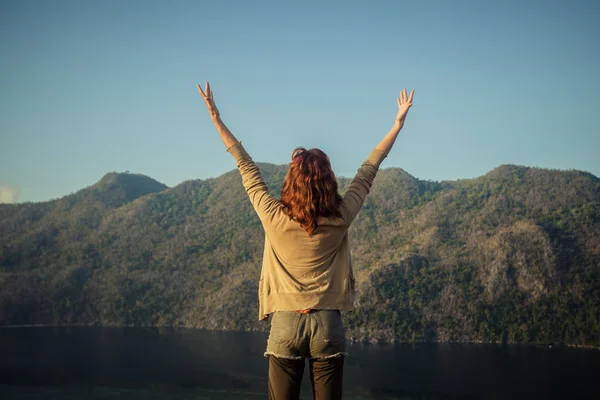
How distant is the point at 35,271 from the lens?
94.3ft

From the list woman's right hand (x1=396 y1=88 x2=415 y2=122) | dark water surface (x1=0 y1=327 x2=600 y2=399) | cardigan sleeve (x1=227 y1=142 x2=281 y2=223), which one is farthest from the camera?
dark water surface (x1=0 y1=327 x2=600 y2=399)

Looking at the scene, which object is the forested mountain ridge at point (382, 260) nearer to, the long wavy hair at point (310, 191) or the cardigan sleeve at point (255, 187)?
the cardigan sleeve at point (255, 187)

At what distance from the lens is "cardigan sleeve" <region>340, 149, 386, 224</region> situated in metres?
2.40

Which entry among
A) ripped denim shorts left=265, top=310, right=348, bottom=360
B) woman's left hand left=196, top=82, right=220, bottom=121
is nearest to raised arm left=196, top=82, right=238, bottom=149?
woman's left hand left=196, top=82, right=220, bottom=121

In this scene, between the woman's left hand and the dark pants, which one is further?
the woman's left hand

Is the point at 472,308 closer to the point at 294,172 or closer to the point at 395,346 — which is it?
the point at 395,346

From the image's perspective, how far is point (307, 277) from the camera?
2367 millimetres

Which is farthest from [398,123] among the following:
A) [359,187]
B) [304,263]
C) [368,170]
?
[304,263]

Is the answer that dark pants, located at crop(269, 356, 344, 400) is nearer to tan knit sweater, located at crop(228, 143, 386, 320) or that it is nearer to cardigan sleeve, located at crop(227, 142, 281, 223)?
tan knit sweater, located at crop(228, 143, 386, 320)

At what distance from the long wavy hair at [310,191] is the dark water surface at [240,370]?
410 inches

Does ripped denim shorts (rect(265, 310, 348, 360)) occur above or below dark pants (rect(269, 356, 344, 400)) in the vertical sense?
above

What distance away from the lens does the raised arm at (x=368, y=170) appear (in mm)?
2412

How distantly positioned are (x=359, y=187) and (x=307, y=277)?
0.46 meters

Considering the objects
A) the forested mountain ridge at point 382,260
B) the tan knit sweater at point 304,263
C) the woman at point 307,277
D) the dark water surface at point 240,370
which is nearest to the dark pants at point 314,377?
the woman at point 307,277
